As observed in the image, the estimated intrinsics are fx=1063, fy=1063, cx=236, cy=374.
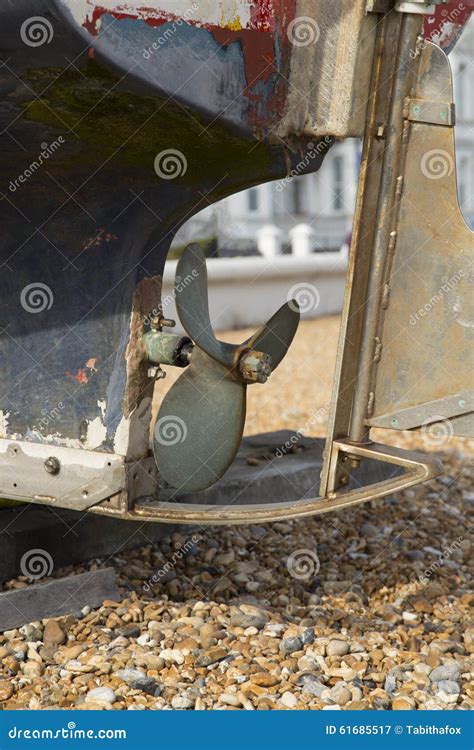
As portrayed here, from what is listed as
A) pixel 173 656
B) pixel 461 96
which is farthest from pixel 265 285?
pixel 461 96

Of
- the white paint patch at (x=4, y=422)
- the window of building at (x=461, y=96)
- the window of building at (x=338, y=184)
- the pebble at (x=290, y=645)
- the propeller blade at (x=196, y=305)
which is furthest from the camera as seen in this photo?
the window of building at (x=461, y=96)

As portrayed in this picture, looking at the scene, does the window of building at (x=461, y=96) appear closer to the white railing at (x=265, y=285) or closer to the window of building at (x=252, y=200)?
the window of building at (x=252, y=200)

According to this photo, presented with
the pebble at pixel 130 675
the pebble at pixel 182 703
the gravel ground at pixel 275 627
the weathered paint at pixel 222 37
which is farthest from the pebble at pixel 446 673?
the weathered paint at pixel 222 37

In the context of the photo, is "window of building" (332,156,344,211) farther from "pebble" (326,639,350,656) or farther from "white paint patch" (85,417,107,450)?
"pebble" (326,639,350,656)

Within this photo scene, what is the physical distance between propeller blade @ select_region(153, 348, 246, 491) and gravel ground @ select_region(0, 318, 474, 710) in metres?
0.49

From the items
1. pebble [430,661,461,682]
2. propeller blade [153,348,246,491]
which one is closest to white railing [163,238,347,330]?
propeller blade [153,348,246,491]

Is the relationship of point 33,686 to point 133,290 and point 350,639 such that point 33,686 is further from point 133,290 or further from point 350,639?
point 133,290

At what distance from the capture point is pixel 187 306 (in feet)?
12.4

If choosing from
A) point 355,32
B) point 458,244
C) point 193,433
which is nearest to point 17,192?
point 193,433

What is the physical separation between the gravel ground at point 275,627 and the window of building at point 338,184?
23.2 metres

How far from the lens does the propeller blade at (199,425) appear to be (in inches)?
153

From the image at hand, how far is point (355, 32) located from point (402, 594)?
2135mm

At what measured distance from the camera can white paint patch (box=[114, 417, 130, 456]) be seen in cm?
374

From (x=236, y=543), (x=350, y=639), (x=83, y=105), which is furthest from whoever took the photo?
(x=236, y=543)
